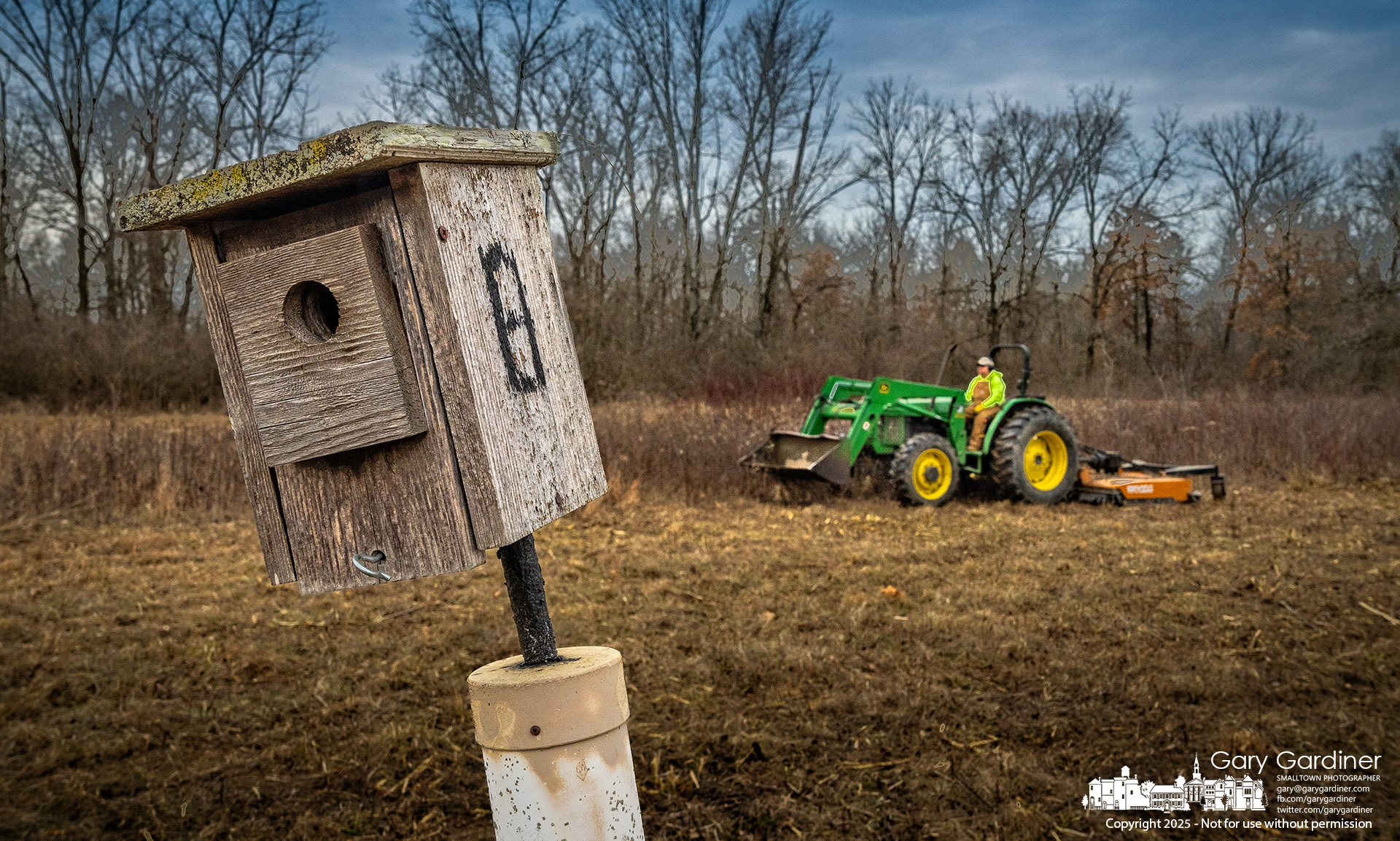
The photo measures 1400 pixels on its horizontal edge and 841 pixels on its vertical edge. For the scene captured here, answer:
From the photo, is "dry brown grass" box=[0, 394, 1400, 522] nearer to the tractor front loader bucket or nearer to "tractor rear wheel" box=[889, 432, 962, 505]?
the tractor front loader bucket

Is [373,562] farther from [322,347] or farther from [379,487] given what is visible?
[322,347]

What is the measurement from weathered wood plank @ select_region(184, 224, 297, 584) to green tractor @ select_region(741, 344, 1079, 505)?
8233mm

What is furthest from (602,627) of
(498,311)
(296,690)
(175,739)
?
(498,311)

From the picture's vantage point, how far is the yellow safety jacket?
10711mm

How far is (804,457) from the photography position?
10578mm

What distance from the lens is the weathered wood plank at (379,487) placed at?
187 centimetres

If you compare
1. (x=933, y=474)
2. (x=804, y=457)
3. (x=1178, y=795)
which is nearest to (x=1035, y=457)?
(x=933, y=474)

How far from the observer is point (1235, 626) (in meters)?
5.80

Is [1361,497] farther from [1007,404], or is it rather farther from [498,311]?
[498,311]

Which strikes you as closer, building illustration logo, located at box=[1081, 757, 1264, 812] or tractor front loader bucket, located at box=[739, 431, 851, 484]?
building illustration logo, located at box=[1081, 757, 1264, 812]

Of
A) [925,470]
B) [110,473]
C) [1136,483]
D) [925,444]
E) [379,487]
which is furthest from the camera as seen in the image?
[1136,483]

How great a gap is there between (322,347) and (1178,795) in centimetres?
339

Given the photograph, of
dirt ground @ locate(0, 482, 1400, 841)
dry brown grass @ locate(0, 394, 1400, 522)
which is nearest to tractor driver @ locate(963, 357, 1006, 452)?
dry brown grass @ locate(0, 394, 1400, 522)

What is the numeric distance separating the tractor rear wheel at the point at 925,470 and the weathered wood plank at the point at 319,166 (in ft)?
27.7
